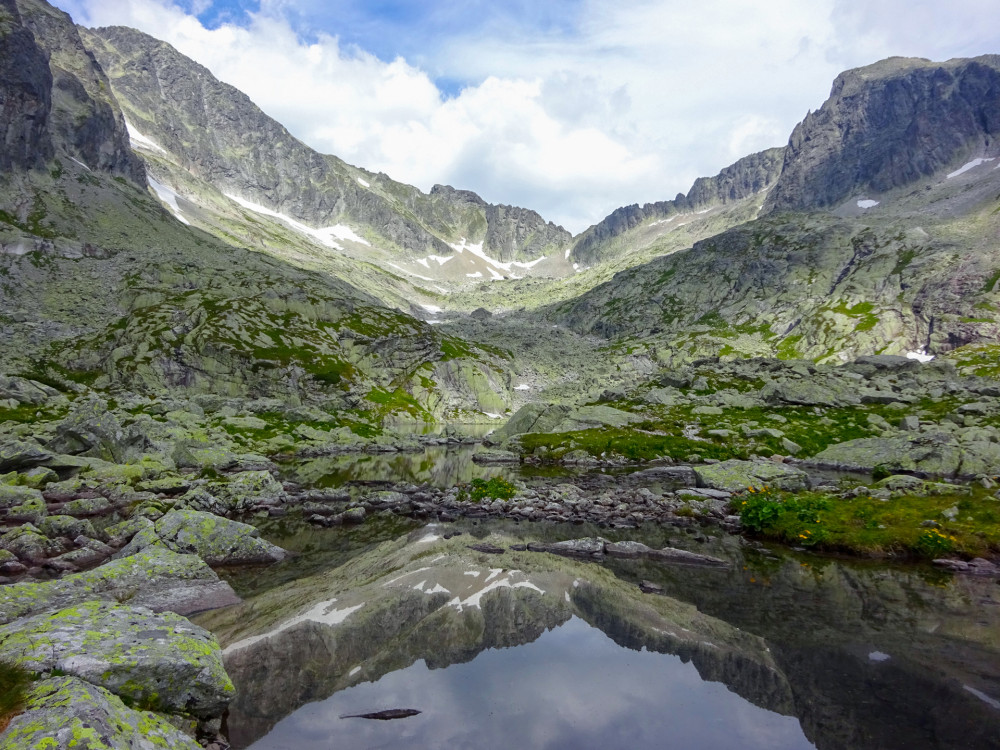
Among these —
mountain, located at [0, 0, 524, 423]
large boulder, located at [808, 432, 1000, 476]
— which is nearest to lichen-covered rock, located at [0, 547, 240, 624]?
large boulder, located at [808, 432, 1000, 476]

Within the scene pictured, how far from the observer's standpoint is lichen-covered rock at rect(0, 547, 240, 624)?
45.9 feet

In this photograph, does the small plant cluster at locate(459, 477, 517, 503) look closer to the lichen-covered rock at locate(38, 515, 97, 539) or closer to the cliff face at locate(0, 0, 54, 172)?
the lichen-covered rock at locate(38, 515, 97, 539)

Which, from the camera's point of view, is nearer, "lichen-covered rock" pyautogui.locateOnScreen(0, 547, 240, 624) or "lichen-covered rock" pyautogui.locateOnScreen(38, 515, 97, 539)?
"lichen-covered rock" pyautogui.locateOnScreen(0, 547, 240, 624)

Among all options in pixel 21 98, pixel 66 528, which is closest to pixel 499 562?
pixel 66 528

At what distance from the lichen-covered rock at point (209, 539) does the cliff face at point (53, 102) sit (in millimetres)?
168926

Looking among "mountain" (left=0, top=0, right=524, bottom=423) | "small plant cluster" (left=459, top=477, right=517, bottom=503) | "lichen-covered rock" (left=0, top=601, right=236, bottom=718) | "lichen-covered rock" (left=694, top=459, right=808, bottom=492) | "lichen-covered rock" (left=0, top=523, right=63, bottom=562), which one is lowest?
"small plant cluster" (left=459, top=477, right=517, bottom=503)

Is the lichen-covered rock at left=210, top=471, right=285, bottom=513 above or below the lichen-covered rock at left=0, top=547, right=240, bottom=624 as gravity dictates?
below

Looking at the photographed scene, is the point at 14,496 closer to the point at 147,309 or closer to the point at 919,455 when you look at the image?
the point at 919,455

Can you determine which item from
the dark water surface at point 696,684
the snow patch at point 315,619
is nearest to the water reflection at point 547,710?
the dark water surface at point 696,684

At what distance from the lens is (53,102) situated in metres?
163

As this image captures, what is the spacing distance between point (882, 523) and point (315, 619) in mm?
25035

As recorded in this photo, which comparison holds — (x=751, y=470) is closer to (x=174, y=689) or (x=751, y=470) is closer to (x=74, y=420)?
(x=174, y=689)

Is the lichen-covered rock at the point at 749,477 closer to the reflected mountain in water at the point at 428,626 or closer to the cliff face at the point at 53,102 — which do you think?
the reflected mountain in water at the point at 428,626

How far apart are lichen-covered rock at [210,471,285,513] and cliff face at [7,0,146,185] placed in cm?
15935
